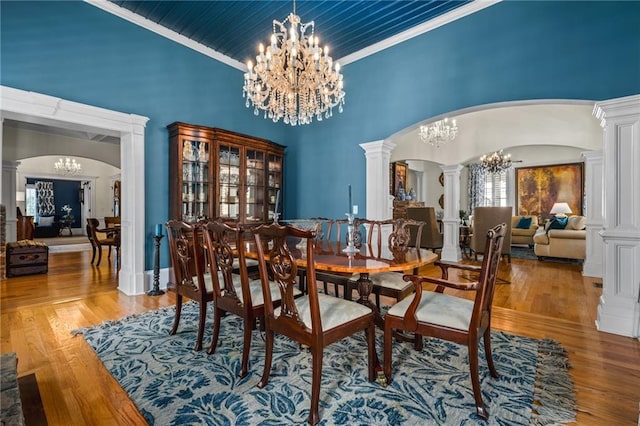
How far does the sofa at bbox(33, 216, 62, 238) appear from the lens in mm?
10297

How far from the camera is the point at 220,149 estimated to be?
4.15 meters

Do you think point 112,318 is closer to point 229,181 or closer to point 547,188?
point 229,181

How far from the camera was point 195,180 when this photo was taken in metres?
4.02

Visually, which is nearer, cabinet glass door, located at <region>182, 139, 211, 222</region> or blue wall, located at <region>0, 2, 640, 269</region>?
blue wall, located at <region>0, 2, 640, 269</region>

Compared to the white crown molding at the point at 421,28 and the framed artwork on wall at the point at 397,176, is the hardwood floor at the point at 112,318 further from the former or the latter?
the framed artwork on wall at the point at 397,176

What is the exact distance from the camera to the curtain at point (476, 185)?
10169 millimetres

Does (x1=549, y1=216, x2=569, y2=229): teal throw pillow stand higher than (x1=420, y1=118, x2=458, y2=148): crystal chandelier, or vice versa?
(x1=420, y1=118, x2=458, y2=148): crystal chandelier

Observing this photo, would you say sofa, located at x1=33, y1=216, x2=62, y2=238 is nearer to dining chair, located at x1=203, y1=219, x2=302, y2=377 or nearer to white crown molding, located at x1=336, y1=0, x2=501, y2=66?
white crown molding, located at x1=336, y1=0, x2=501, y2=66

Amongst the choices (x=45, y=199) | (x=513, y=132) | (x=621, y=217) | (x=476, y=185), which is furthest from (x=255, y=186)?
(x=45, y=199)

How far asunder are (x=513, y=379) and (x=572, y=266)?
5012 millimetres

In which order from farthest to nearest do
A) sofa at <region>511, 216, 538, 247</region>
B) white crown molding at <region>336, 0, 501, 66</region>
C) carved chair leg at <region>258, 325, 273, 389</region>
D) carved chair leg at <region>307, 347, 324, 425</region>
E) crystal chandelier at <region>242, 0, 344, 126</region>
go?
sofa at <region>511, 216, 538, 247</region>
white crown molding at <region>336, 0, 501, 66</region>
crystal chandelier at <region>242, 0, 344, 126</region>
carved chair leg at <region>258, 325, 273, 389</region>
carved chair leg at <region>307, 347, 324, 425</region>

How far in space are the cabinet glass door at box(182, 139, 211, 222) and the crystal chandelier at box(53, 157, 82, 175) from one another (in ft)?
29.4

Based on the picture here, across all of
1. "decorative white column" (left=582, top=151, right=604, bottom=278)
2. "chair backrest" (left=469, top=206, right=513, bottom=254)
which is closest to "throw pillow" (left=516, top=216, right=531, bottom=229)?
"chair backrest" (left=469, top=206, right=513, bottom=254)

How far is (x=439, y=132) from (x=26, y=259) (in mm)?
7528
